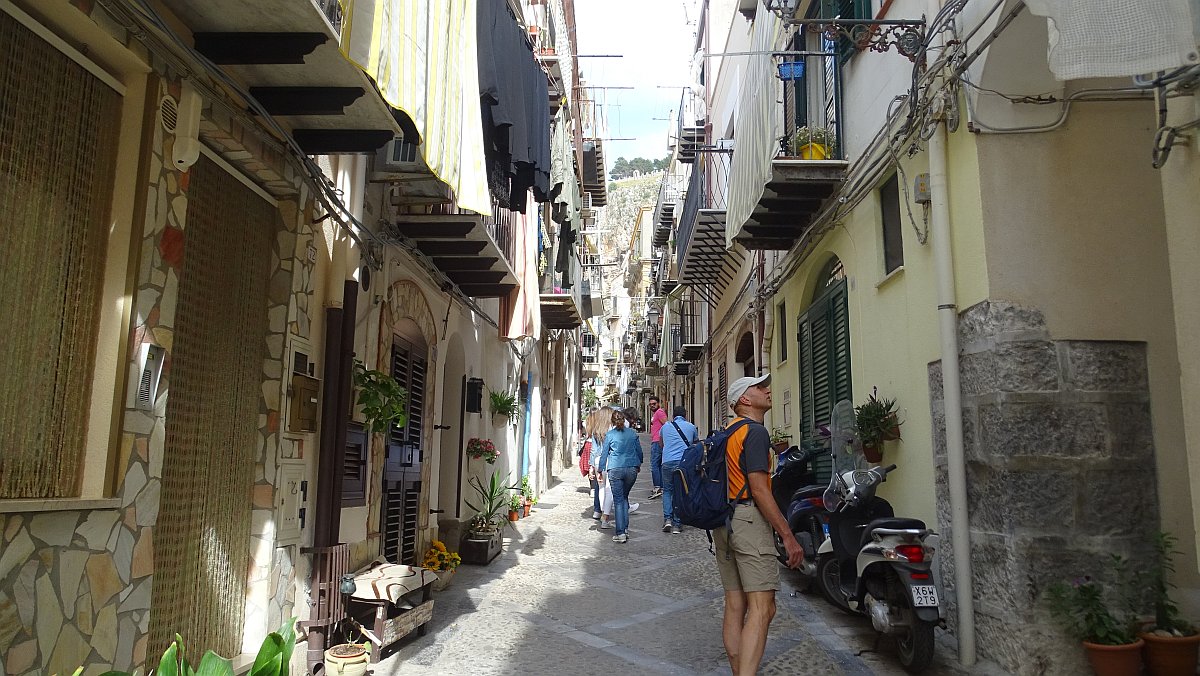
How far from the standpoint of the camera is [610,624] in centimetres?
658

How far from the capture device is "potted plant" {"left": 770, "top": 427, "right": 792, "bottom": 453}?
1041cm

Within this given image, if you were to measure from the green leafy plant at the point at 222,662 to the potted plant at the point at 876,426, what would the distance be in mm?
5046

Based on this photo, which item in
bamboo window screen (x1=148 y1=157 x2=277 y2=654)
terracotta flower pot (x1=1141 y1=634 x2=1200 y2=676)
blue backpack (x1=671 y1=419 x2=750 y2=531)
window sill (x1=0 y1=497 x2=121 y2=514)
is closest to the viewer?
window sill (x1=0 y1=497 x2=121 y2=514)

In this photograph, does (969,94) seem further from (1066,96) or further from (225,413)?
(225,413)

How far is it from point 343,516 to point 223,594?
4.27 feet

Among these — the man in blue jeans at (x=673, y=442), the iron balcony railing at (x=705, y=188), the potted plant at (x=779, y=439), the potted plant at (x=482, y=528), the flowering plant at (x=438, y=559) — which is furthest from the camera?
the iron balcony railing at (x=705, y=188)

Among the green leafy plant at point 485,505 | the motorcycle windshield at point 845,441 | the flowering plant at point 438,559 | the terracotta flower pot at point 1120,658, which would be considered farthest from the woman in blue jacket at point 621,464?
the terracotta flower pot at point 1120,658

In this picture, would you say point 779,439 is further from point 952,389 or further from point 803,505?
point 952,389

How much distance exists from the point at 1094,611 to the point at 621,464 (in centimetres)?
693

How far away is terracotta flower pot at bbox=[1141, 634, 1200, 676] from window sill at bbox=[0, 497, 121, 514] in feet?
17.4


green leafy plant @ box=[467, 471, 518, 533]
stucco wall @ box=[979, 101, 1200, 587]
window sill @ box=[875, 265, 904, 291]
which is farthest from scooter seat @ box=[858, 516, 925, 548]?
green leafy plant @ box=[467, 471, 518, 533]

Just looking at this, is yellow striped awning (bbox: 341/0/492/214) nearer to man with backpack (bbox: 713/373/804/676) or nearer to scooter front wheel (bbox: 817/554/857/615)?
man with backpack (bbox: 713/373/804/676)

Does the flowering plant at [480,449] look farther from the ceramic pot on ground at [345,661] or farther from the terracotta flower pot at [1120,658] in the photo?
the terracotta flower pot at [1120,658]

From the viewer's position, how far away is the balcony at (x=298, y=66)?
3779 mm
